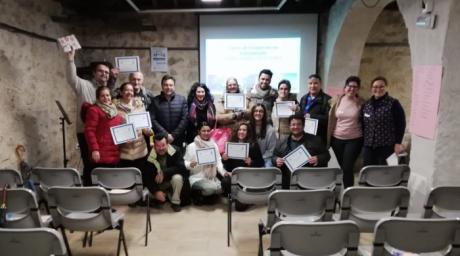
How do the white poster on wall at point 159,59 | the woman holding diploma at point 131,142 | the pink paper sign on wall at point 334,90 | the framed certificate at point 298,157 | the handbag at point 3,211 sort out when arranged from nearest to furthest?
the handbag at point 3,211 → the framed certificate at point 298,157 → the woman holding diploma at point 131,142 → the pink paper sign on wall at point 334,90 → the white poster on wall at point 159,59

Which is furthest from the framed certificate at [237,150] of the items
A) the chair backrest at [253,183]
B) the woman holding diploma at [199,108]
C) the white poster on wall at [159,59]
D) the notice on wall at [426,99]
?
the white poster on wall at [159,59]

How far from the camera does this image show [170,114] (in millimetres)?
4195

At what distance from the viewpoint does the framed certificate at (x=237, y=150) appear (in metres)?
3.71

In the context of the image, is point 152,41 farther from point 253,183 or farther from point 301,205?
point 301,205

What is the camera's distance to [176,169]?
4.01 meters

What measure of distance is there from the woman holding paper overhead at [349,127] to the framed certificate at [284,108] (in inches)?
18.6

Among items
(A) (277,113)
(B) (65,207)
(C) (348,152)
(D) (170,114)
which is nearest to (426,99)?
(C) (348,152)

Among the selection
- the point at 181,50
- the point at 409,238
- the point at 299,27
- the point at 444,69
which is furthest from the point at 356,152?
the point at 181,50

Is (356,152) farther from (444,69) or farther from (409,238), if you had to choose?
(409,238)

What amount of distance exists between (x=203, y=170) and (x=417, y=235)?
2591 mm

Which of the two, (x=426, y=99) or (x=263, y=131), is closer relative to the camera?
(x=426, y=99)

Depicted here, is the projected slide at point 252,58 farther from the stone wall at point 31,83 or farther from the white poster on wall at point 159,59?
the stone wall at point 31,83

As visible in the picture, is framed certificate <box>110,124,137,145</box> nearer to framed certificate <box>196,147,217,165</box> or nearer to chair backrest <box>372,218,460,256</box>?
framed certificate <box>196,147,217,165</box>

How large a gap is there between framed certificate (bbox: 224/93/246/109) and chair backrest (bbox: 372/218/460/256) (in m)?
2.59
